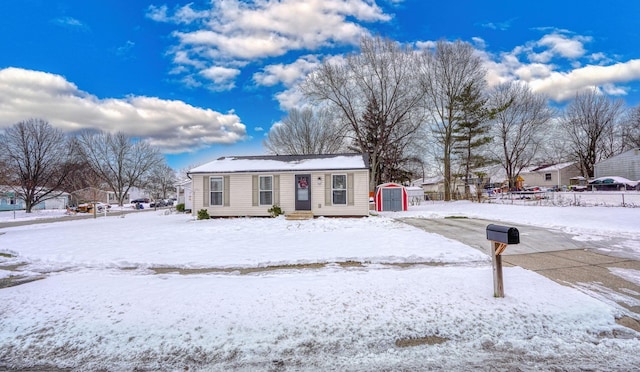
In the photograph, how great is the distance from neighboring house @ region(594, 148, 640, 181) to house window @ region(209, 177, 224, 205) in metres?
33.8

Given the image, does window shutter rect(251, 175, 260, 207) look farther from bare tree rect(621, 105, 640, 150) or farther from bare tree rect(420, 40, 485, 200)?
bare tree rect(621, 105, 640, 150)

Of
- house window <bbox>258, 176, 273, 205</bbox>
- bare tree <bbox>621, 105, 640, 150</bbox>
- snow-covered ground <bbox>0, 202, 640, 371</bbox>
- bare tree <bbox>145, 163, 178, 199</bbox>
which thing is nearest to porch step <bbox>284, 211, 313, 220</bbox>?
house window <bbox>258, 176, 273, 205</bbox>

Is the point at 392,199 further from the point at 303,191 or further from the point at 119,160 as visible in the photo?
the point at 119,160

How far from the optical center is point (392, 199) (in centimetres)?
1906

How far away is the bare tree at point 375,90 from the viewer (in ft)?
81.5

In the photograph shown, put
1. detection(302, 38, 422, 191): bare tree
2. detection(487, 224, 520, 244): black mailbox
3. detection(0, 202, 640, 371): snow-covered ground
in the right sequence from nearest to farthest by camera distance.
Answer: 1. detection(0, 202, 640, 371): snow-covered ground
2. detection(487, 224, 520, 244): black mailbox
3. detection(302, 38, 422, 191): bare tree

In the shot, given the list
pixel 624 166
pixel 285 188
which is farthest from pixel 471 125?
pixel 285 188

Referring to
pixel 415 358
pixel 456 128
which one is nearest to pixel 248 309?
pixel 415 358

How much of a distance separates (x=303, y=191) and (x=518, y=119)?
26.0 metres

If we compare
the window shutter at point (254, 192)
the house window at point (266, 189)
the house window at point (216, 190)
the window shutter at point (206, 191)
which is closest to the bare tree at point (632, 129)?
the house window at point (266, 189)

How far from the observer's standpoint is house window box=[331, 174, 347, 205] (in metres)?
14.3

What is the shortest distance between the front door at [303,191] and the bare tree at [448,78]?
16.5m

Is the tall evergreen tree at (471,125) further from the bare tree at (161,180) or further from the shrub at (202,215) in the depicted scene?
the bare tree at (161,180)

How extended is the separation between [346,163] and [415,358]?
12.4m
